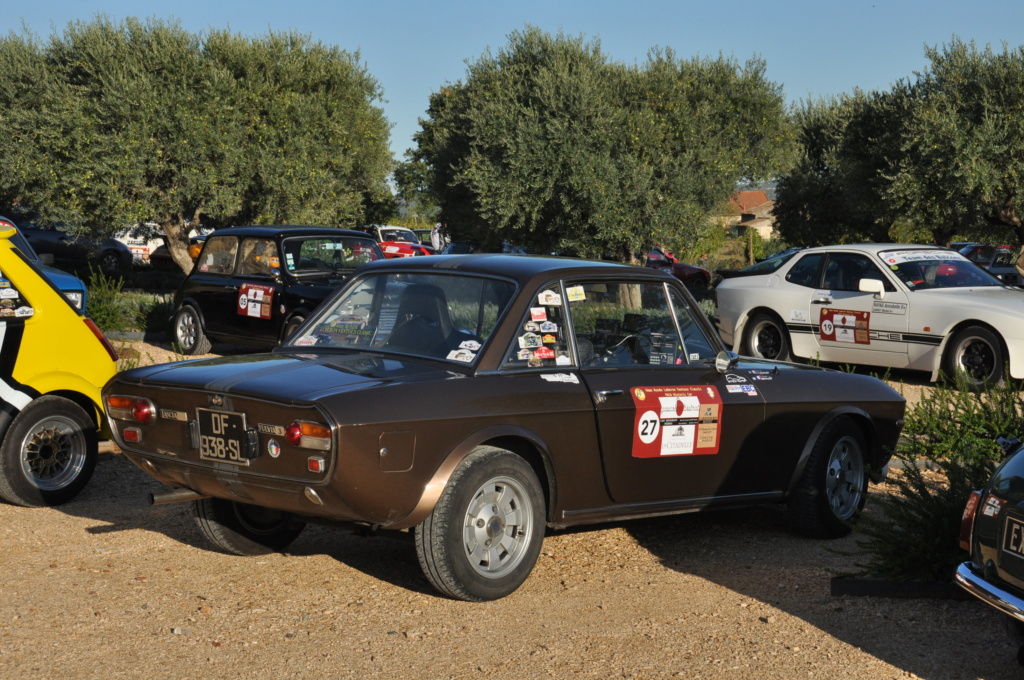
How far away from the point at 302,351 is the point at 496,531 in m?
1.43

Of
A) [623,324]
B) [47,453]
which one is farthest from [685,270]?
[623,324]

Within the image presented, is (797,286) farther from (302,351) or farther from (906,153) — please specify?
(906,153)

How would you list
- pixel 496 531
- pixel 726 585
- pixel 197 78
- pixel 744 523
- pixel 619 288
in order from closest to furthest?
pixel 496 531
pixel 726 585
pixel 619 288
pixel 744 523
pixel 197 78

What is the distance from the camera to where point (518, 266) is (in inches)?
218

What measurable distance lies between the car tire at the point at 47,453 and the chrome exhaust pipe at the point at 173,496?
187cm

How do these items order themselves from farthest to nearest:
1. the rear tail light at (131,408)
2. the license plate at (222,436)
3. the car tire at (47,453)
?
the car tire at (47,453) < the rear tail light at (131,408) < the license plate at (222,436)

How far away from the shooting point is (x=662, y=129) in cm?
2611

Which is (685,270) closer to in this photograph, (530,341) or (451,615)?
(530,341)

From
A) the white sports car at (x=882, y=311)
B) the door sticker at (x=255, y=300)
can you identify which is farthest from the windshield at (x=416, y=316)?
the door sticker at (x=255, y=300)

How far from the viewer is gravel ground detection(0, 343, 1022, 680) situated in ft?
13.9

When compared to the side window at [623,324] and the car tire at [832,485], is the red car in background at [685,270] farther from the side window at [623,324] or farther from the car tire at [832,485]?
the side window at [623,324]

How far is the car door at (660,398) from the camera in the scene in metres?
5.45

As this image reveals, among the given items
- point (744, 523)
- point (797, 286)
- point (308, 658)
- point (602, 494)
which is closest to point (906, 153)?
point (797, 286)

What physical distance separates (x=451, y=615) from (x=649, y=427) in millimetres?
1379
